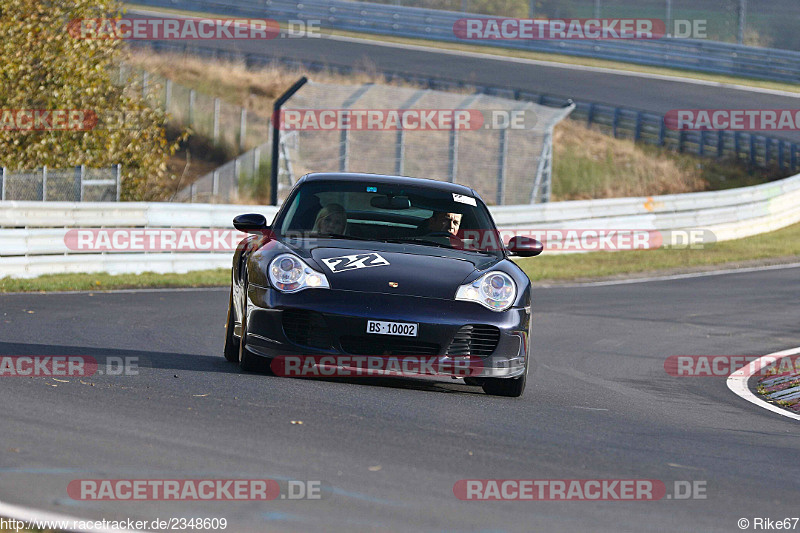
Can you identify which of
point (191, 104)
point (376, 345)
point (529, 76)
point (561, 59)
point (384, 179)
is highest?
point (561, 59)

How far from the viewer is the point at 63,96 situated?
73.9 ft

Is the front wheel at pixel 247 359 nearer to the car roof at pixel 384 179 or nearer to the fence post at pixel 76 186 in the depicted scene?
the car roof at pixel 384 179

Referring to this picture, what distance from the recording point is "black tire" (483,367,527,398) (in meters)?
8.18

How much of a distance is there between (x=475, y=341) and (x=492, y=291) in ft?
1.15

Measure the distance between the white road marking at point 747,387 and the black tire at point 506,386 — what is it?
6.34ft

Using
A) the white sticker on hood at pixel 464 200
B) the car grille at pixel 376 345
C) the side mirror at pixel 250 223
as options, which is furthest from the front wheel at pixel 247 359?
the white sticker on hood at pixel 464 200

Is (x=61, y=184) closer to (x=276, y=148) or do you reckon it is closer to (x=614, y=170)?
(x=276, y=148)

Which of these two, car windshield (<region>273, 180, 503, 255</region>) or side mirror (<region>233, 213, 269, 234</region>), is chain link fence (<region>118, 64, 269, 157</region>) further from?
side mirror (<region>233, 213, 269, 234</region>)

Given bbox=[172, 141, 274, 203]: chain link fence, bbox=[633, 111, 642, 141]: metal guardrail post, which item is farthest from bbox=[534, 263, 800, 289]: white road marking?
bbox=[633, 111, 642, 141]: metal guardrail post

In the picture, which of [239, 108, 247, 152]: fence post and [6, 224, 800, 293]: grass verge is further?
[239, 108, 247, 152]: fence post

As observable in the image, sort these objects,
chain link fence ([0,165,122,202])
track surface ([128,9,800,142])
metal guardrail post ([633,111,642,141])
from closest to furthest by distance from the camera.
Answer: chain link fence ([0,165,122,202]) < metal guardrail post ([633,111,642,141]) < track surface ([128,9,800,142])

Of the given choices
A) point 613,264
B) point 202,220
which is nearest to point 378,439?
point 202,220

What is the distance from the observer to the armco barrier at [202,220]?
52.9 ft

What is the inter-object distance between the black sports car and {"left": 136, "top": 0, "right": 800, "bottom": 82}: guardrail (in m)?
34.3
